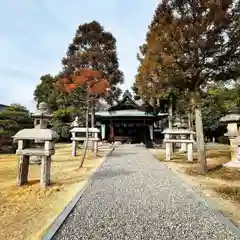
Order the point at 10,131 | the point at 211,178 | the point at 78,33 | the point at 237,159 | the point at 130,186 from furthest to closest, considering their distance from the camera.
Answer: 1. the point at 78,33
2. the point at 10,131
3. the point at 237,159
4. the point at 211,178
5. the point at 130,186

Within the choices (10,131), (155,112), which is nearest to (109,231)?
(10,131)

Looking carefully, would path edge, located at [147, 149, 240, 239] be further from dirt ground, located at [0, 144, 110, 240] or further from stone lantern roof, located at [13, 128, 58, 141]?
stone lantern roof, located at [13, 128, 58, 141]

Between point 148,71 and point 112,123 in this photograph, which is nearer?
point 148,71

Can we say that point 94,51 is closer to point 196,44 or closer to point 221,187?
point 196,44

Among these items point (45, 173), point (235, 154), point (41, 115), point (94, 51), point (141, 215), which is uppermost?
point (94, 51)


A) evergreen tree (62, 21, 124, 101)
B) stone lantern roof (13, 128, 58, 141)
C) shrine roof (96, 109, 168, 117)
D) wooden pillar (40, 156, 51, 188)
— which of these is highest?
evergreen tree (62, 21, 124, 101)

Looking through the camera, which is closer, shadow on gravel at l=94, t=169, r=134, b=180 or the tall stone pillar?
shadow on gravel at l=94, t=169, r=134, b=180

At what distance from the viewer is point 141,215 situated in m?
4.70

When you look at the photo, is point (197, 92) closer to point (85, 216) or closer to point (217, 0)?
point (217, 0)

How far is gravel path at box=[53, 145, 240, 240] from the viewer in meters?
3.85

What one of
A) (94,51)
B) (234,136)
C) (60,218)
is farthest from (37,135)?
(94,51)

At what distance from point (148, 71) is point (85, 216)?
706 cm

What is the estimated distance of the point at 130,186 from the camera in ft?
23.6

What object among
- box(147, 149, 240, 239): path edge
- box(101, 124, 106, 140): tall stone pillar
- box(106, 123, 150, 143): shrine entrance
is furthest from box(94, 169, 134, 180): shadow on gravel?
box(101, 124, 106, 140): tall stone pillar
